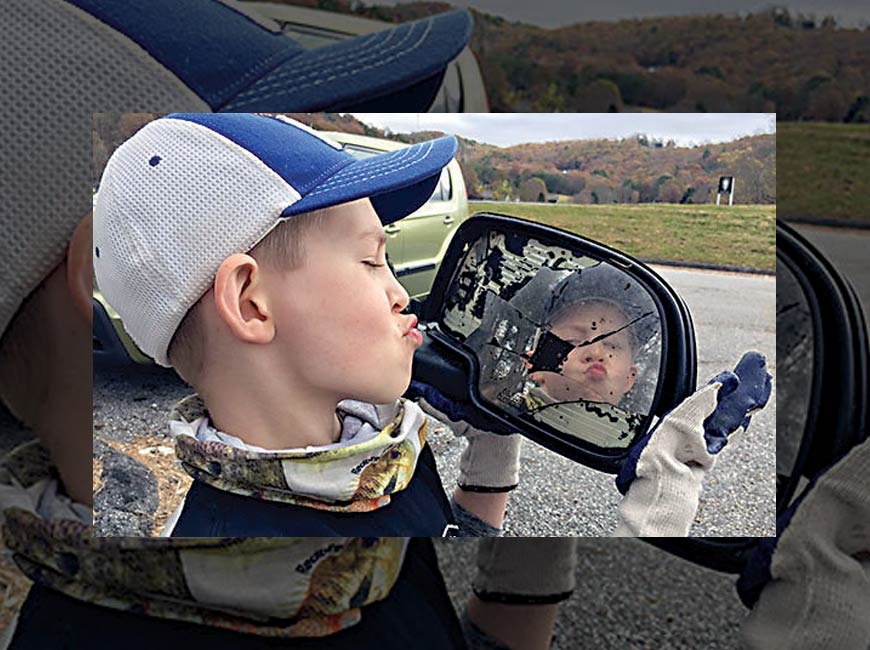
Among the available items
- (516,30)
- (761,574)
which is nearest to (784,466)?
(761,574)

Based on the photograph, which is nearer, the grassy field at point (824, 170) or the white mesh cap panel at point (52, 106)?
the white mesh cap panel at point (52, 106)

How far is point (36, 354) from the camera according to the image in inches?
38.9

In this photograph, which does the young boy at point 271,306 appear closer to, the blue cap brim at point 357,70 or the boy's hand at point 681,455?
the blue cap brim at point 357,70

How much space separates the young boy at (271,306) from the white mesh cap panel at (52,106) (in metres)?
0.04

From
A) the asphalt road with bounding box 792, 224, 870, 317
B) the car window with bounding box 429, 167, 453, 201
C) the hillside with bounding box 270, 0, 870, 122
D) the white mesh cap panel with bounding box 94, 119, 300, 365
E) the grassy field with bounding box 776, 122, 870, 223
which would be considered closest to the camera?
the white mesh cap panel with bounding box 94, 119, 300, 365

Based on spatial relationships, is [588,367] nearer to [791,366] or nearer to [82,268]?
[791,366]

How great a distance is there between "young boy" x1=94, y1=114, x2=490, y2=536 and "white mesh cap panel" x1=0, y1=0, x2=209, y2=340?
0.04 metres

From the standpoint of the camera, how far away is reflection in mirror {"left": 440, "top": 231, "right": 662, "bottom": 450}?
1002 mm

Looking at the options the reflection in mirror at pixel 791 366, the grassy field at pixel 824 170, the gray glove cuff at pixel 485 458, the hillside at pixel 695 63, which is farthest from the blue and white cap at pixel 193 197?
the hillside at pixel 695 63

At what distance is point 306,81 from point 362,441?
0.38 metres

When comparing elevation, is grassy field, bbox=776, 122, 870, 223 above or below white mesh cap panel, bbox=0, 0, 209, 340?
below

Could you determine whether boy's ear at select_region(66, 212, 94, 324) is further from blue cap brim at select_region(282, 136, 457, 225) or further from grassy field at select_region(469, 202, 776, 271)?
grassy field at select_region(469, 202, 776, 271)

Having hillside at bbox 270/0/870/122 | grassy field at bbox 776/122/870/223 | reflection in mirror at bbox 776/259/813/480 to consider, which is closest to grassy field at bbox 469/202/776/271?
reflection in mirror at bbox 776/259/813/480

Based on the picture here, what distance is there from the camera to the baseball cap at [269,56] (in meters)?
0.92
